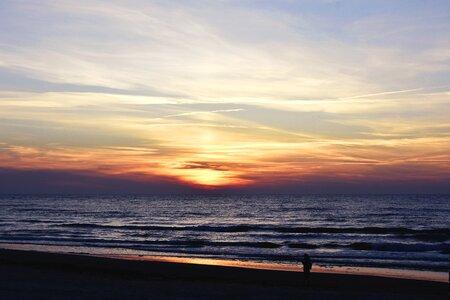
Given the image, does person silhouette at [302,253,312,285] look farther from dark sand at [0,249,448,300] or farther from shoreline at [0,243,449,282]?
shoreline at [0,243,449,282]

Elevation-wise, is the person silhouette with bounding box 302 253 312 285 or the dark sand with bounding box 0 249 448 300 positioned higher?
the person silhouette with bounding box 302 253 312 285

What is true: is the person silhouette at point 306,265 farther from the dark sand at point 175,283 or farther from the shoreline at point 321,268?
the shoreline at point 321,268

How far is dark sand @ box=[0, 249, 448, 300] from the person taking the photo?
59.5 feet

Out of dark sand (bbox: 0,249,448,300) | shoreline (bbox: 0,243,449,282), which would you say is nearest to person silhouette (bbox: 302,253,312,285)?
dark sand (bbox: 0,249,448,300)

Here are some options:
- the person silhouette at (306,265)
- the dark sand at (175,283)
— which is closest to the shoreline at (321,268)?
the dark sand at (175,283)

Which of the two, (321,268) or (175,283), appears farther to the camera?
(321,268)

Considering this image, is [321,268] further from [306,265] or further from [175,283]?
[175,283]

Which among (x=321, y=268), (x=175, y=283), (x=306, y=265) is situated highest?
(x=306, y=265)

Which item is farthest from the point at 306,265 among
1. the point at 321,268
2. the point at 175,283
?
the point at 321,268

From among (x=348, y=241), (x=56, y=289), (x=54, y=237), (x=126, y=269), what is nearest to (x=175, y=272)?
(x=126, y=269)

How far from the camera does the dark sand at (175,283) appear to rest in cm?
1812

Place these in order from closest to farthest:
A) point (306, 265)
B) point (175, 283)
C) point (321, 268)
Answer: point (306, 265)
point (175, 283)
point (321, 268)

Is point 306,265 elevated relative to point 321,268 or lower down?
elevated

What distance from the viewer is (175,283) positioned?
21.4m
